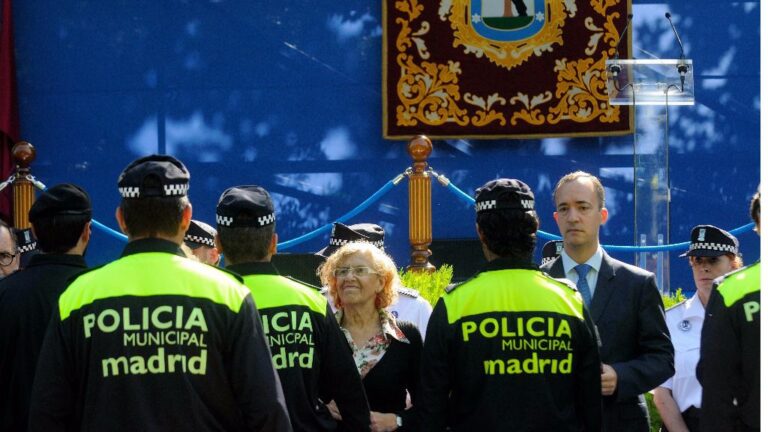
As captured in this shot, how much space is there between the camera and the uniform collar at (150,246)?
2594 millimetres

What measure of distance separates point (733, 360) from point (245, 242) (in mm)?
1332

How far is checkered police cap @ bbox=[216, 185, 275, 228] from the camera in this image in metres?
3.02

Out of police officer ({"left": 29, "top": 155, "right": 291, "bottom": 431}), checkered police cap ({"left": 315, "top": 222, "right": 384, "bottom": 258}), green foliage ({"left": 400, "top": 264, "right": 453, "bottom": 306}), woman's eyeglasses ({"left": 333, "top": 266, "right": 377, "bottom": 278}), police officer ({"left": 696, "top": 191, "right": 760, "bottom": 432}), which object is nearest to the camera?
police officer ({"left": 29, "top": 155, "right": 291, "bottom": 431})

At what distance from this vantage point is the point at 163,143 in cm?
875

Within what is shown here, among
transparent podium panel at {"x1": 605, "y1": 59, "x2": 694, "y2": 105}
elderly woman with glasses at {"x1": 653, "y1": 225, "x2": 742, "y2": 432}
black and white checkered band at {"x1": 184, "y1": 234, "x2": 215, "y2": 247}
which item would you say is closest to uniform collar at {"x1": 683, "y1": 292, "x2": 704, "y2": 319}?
elderly woman with glasses at {"x1": 653, "y1": 225, "x2": 742, "y2": 432}

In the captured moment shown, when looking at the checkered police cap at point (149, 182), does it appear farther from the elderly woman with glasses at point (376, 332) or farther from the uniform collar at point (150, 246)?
the elderly woman with glasses at point (376, 332)

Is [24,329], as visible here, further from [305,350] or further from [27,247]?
[27,247]

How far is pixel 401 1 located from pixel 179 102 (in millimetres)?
1900

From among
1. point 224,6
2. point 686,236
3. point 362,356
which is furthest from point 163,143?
point 362,356

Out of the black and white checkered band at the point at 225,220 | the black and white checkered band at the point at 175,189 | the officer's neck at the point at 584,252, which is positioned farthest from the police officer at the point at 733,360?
the black and white checkered band at the point at 175,189

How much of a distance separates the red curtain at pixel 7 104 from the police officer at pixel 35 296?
5.89m

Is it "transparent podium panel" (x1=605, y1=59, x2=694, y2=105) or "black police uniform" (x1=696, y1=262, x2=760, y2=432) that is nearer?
"black police uniform" (x1=696, y1=262, x2=760, y2=432)

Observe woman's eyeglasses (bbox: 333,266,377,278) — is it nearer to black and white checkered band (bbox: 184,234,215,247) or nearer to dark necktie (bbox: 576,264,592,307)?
dark necktie (bbox: 576,264,592,307)

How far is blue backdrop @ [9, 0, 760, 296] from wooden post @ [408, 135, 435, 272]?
1253 millimetres
